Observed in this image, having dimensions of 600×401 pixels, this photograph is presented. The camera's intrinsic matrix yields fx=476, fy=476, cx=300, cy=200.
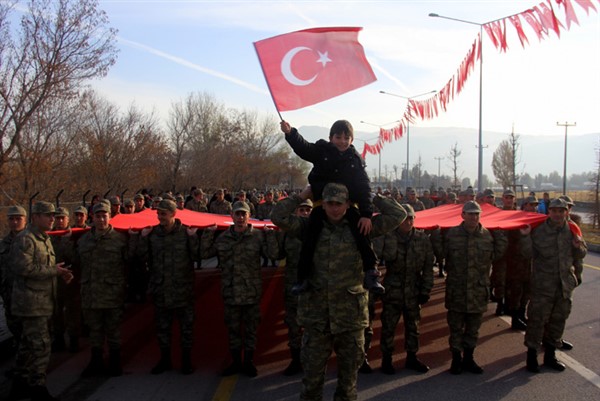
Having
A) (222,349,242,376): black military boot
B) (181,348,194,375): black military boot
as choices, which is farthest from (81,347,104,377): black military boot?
(222,349,242,376): black military boot

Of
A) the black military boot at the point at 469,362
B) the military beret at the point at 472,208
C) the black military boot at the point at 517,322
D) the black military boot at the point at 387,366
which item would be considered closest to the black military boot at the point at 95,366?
the black military boot at the point at 387,366

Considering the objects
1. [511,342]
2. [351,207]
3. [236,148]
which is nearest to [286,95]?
[351,207]

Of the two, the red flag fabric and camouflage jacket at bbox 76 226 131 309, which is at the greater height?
the red flag fabric

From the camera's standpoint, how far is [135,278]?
8984 millimetres

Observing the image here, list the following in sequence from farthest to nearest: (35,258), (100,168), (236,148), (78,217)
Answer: (236,148)
(100,168)
(78,217)
(35,258)

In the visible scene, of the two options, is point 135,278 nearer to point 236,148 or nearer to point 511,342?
point 511,342

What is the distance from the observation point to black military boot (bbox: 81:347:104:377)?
5.34 meters

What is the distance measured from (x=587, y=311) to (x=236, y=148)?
137 feet

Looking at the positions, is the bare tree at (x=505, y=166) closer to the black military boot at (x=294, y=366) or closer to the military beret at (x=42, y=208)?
the black military boot at (x=294, y=366)

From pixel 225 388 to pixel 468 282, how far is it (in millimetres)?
2922

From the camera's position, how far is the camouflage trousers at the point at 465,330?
5402mm

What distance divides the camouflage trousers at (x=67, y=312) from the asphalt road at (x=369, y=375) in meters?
0.32

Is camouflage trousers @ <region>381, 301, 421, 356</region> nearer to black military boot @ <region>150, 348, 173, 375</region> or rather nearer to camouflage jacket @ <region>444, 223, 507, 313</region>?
camouflage jacket @ <region>444, 223, 507, 313</region>

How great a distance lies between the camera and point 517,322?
709cm
